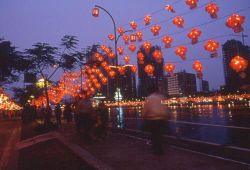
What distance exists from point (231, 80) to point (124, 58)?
89.8 meters

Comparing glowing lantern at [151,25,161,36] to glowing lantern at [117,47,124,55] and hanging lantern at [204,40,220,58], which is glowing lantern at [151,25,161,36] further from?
glowing lantern at [117,47,124,55]

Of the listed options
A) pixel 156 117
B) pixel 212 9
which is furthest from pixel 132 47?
pixel 156 117

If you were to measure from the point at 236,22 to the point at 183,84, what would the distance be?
559ft

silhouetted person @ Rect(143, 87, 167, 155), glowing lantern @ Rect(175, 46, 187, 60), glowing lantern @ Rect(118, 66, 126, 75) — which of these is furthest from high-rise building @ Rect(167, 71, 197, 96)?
silhouetted person @ Rect(143, 87, 167, 155)

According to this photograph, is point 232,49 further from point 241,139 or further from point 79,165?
point 79,165

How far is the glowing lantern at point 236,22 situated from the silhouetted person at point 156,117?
7154 mm

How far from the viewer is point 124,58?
2567cm

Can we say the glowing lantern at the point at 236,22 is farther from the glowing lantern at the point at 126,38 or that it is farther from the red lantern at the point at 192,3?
the glowing lantern at the point at 126,38

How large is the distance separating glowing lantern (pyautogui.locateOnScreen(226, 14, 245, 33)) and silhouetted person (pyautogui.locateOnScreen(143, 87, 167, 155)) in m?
7.15

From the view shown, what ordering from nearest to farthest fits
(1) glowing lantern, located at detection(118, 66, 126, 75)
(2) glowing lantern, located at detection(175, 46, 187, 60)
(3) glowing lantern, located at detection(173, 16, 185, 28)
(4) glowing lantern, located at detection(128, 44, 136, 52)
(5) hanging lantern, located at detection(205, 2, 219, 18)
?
(5) hanging lantern, located at detection(205, 2, 219, 18)
(3) glowing lantern, located at detection(173, 16, 185, 28)
(2) glowing lantern, located at detection(175, 46, 187, 60)
(4) glowing lantern, located at detection(128, 44, 136, 52)
(1) glowing lantern, located at detection(118, 66, 126, 75)

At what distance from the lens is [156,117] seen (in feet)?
31.3

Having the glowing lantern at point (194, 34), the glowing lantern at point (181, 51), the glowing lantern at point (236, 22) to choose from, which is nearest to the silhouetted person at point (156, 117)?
the glowing lantern at point (236, 22)

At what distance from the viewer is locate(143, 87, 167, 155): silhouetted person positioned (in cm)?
955

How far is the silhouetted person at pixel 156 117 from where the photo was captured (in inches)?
376
